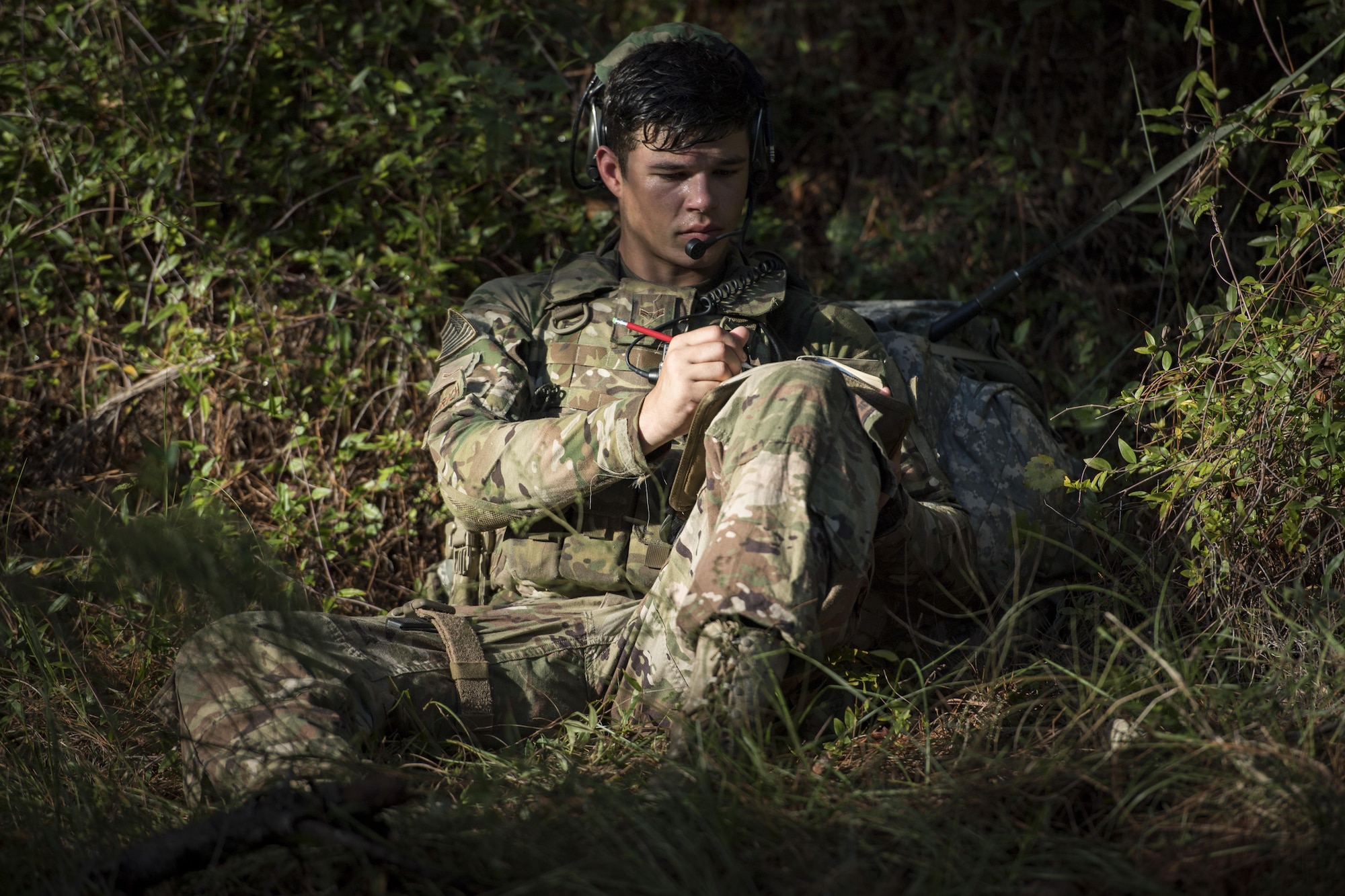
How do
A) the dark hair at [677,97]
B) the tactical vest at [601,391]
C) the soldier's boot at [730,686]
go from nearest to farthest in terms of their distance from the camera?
1. the soldier's boot at [730,686]
2. the tactical vest at [601,391]
3. the dark hair at [677,97]

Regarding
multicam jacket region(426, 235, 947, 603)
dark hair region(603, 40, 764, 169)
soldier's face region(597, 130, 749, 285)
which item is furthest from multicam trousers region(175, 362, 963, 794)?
dark hair region(603, 40, 764, 169)

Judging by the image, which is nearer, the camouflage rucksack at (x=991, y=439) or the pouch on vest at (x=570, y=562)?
the pouch on vest at (x=570, y=562)

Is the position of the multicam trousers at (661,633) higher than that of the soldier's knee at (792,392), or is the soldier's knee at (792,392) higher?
the soldier's knee at (792,392)

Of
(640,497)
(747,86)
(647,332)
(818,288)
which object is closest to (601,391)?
Result: (647,332)

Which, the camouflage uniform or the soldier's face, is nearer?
the camouflage uniform

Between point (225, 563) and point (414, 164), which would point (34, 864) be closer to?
point (225, 563)

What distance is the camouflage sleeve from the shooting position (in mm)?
2459

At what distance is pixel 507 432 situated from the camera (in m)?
2.62

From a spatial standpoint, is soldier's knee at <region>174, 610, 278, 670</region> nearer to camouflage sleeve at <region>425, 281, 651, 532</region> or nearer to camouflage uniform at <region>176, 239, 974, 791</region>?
camouflage uniform at <region>176, 239, 974, 791</region>

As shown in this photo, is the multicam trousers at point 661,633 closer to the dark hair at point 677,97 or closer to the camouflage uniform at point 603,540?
the camouflage uniform at point 603,540

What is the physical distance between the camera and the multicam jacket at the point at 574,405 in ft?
8.28

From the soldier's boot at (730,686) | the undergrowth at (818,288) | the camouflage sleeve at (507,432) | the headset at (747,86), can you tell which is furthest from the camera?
the headset at (747,86)

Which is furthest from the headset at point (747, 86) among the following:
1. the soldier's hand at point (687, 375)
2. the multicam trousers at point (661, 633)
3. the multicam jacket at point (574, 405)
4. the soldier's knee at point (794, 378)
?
the multicam trousers at point (661, 633)

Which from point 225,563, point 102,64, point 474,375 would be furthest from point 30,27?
point 225,563
